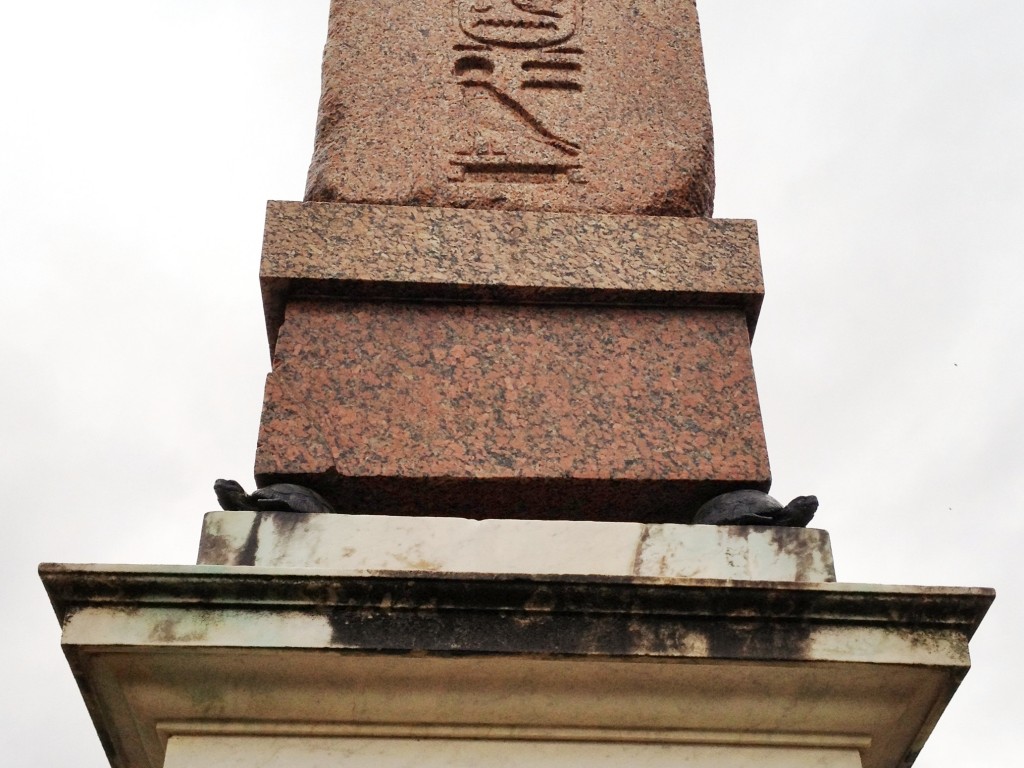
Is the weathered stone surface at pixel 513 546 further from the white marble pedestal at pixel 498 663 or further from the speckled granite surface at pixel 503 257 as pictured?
the speckled granite surface at pixel 503 257

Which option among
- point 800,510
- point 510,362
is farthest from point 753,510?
point 510,362

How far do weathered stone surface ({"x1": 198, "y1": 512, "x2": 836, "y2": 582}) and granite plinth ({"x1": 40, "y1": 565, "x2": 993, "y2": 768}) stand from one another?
210mm

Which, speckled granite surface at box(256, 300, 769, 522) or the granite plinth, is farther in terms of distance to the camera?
speckled granite surface at box(256, 300, 769, 522)

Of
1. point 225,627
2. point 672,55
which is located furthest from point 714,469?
point 672,55

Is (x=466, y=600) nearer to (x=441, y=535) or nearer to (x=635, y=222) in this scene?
(x=441, y=535)

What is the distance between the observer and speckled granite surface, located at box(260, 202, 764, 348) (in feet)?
9.17

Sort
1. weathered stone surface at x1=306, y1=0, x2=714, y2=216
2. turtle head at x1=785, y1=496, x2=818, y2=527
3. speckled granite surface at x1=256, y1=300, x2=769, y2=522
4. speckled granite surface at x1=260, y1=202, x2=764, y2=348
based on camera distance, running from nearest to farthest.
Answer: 1. turtle head at x1=785, y1=496, x2=818, y2=527
2. speckled granite surface at x1=256, y1=300, x2=769, y2=522
3. speckled granite surface at x1=260, y1=202, x2=764, y2=348
4. weathered stone surface at x1=306, y1=0, x2=714, y2=216

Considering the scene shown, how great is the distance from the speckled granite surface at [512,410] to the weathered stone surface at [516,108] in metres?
0.37

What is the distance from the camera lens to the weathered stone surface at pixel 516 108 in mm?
3070

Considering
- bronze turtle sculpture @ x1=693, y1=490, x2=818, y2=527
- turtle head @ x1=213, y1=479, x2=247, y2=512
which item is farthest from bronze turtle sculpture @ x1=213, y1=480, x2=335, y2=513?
bronze turtle sculpture @ x1=693, y1=490, x2=818, y2=527

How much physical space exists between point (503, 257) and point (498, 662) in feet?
3.59

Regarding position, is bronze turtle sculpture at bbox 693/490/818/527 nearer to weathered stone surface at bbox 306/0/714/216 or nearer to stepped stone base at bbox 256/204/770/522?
stepped stone base at bbox 256/204/770/522

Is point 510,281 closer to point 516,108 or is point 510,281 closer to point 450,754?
point 516,108

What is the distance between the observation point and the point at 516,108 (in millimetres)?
3223
